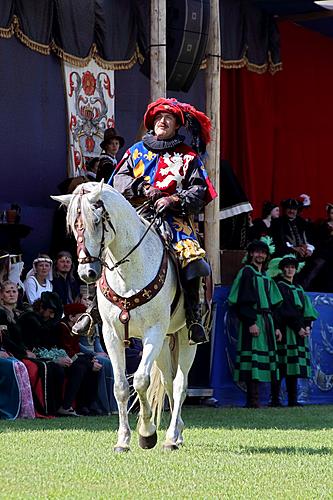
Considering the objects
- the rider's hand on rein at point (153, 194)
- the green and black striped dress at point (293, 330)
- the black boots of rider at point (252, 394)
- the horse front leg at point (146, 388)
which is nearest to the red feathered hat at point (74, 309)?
the black boots of rider at point (252, 394)

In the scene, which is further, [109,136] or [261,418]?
[109,136]

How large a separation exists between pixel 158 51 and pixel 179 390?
495 cm

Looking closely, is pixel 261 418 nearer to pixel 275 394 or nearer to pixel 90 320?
pixel 275 394

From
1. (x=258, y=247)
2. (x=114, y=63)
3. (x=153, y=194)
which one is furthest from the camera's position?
(x=114, y=63)

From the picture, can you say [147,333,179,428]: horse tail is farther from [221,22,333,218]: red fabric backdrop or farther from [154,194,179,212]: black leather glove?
[221,22,333,218]: red fabric backdrop

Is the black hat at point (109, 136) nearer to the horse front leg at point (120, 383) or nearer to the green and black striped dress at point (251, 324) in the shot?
the green and black striped dress at point (251, 324)

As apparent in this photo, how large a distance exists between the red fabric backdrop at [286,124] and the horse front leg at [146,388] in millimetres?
10617

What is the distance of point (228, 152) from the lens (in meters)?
18.3

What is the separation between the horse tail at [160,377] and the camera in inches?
342

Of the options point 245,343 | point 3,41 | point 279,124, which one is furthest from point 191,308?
point 279,124

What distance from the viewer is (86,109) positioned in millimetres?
14922

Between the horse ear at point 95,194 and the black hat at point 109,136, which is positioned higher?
the black hat at point 109,136

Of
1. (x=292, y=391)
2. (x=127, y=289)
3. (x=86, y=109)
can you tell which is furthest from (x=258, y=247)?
(x=127, y=289)

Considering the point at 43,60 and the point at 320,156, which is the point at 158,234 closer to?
the point at 43,60
